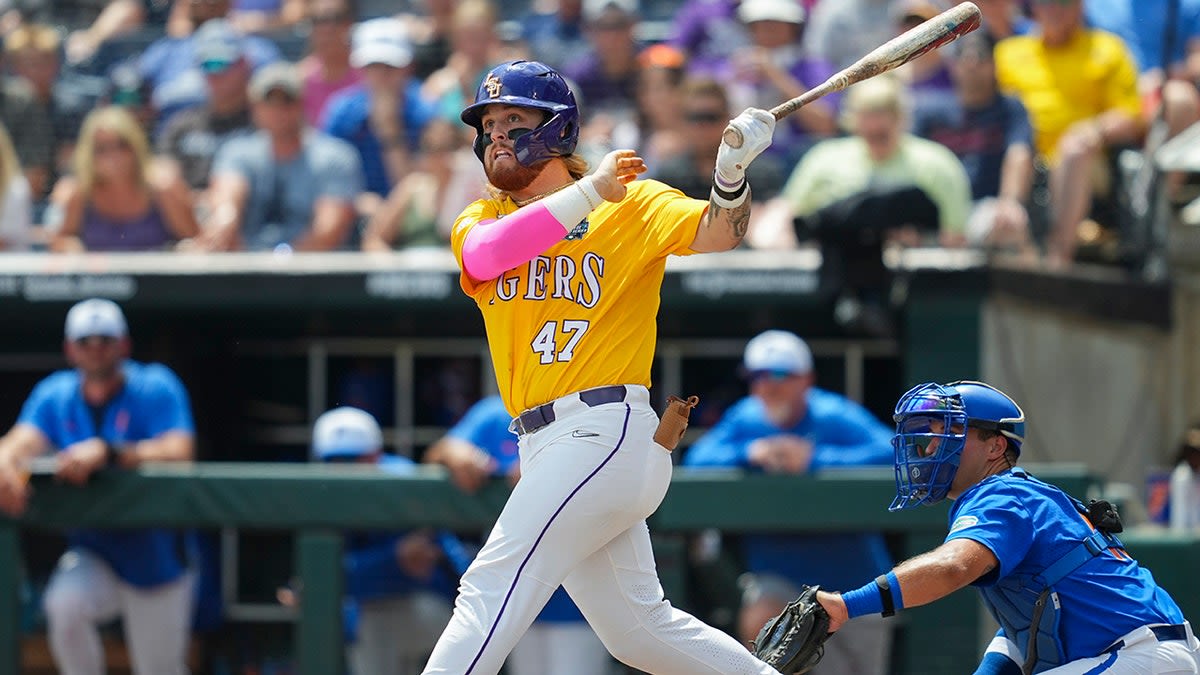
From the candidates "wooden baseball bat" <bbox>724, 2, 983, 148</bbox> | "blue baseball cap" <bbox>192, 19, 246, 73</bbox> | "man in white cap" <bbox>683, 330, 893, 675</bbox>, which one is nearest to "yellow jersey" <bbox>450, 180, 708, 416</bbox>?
"wooden baseball bat" <bbox>724, 2, 983, 148</bbox>

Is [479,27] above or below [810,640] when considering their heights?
above

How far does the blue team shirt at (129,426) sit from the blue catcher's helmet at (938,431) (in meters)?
3.82

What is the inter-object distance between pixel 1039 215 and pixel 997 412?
417 cm

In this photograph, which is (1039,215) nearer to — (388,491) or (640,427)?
(388,491)

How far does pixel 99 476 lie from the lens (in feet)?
23.0

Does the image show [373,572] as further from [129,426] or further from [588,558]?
[588,558]

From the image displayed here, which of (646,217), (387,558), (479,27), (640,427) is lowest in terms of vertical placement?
(387,558)

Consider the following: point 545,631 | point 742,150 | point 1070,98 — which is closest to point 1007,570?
point 742,150

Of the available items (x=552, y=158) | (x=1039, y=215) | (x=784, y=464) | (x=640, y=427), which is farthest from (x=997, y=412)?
(x=1039, y=215)

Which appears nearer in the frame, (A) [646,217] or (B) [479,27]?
(A) [646,217]

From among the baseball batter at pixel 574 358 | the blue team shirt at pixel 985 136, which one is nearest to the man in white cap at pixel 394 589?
the blue team shirt at pixel 985 136

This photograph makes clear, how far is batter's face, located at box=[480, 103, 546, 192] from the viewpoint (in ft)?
14.4

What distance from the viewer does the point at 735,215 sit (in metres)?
4.15

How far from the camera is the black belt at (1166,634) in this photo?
404cm
